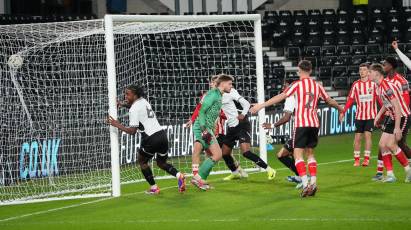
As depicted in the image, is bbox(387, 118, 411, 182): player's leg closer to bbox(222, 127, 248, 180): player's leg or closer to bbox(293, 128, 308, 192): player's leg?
bbox(293, 128, 308, 192): player's leg

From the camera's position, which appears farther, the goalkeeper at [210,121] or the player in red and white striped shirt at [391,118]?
the goalkeeper at [210,121]

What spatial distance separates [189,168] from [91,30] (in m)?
4.53

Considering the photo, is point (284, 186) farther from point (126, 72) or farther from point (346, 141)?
point (346, 141)

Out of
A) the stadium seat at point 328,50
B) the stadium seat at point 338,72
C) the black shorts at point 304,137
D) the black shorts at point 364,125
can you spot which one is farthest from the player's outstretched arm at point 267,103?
the stadium seat at point 328,50

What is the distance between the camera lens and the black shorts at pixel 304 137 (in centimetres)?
1267

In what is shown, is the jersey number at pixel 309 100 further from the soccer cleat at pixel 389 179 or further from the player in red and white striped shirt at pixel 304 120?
the soccer cleat at pixel 389 179

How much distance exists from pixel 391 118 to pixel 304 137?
5.76 feet

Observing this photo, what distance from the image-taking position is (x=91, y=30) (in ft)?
47.9

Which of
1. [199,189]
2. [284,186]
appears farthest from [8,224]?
[284,186]

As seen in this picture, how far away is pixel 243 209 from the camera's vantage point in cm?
1195

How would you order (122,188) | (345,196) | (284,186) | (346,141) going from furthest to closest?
(346,141)
(122,188)
(284,186)
(345,196)

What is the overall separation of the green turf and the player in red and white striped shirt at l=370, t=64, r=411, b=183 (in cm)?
39

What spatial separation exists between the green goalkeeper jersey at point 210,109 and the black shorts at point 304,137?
1.60m

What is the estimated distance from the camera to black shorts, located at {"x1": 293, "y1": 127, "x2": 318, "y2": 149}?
12672mm
